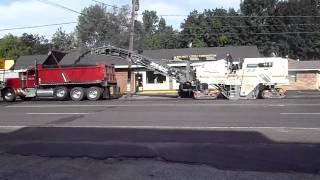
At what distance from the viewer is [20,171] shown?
378 inches

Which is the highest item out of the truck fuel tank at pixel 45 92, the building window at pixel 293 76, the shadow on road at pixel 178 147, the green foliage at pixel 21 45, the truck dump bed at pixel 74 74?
the green foliage at pixel 21 45

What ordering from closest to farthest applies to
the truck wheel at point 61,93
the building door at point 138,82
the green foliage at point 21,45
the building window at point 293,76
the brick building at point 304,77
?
the truck wheel at point 61,93 → the building door at point 138,82 → the brick building at point 304,77 → the building window at point 293,76 → the green foliage at point 21,45

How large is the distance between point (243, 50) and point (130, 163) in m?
44.3

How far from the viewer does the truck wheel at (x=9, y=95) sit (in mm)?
38594

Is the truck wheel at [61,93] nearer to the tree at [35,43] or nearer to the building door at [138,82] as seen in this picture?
the building door at [138,82]

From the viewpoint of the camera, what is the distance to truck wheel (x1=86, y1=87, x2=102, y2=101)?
121 ft

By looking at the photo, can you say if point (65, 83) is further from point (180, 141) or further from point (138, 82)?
point (180, 141)

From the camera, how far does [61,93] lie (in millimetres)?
37406

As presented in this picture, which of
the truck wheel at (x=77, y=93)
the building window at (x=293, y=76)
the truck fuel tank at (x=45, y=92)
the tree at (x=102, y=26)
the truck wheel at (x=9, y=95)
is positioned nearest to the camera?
the truck wheel at (x=77, y=93)

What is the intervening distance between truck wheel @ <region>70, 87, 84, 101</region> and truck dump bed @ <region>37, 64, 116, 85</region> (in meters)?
0.45

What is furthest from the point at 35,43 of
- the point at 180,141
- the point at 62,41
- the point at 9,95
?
the point at 180,141

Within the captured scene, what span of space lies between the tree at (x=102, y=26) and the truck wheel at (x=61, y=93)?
59164 millimetres

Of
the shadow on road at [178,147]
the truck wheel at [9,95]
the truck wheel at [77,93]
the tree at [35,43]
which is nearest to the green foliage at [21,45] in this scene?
the tree at [35,43]

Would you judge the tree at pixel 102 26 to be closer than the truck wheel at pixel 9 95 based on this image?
No
